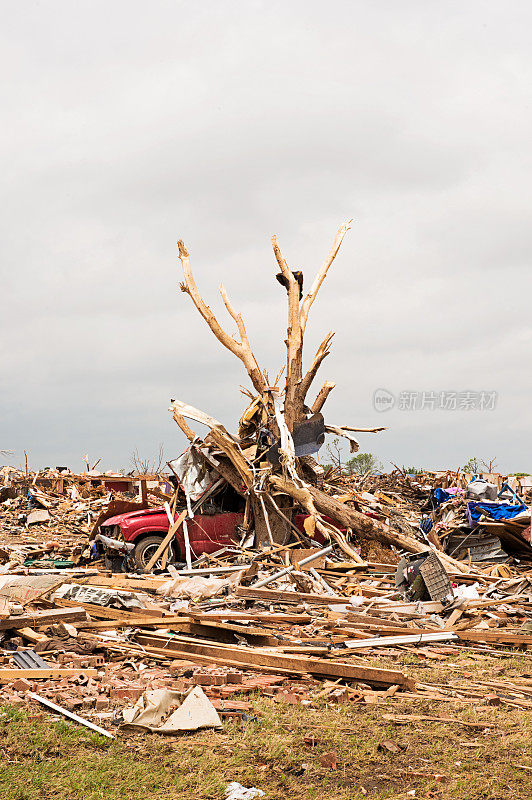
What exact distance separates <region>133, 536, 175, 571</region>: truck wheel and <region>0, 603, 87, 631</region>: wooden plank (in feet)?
17.5

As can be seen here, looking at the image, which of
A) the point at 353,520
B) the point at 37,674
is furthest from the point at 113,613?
the point at 353,520

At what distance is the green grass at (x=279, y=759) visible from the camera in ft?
16.9

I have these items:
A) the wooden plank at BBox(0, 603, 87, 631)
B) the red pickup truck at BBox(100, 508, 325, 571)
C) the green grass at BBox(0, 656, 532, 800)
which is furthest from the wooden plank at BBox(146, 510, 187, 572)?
the green grass at BBox(0, 656, 532, 800)

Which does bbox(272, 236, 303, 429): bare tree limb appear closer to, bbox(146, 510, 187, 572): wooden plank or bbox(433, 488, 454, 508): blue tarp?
bbox(146, 510, 187, 572): wooden plank

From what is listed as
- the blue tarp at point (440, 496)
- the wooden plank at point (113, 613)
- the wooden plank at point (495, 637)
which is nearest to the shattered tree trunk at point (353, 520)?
the blue tarp at point (440, 496)

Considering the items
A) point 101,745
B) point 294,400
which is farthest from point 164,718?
point 294,400

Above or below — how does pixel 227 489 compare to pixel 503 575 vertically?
above

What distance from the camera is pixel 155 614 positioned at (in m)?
9.95

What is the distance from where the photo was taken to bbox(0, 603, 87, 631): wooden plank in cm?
897

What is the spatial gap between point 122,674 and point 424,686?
315 centimetres

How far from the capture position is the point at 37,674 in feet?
24.5

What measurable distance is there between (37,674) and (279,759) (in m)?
3.03

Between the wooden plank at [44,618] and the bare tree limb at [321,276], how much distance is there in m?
10.5

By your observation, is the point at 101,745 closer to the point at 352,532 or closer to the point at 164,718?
the point at 164,718
